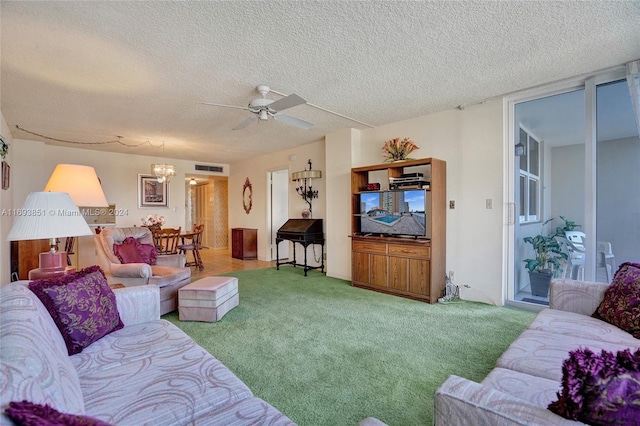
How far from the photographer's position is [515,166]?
3771 mm

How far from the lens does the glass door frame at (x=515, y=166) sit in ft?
10.5

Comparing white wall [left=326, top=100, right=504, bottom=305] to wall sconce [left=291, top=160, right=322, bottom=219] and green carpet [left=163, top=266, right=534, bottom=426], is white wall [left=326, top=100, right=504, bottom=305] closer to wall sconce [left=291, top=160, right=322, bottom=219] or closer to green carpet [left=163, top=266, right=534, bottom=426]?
green carpet [left=163, top=266, right=534, bottom=426]

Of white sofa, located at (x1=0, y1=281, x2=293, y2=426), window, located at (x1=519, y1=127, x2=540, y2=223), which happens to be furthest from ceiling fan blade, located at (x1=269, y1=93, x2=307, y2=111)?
window, located at (x1=519, y1=127, x2=540, y2=223)

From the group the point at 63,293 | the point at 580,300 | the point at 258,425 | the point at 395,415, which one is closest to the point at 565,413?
the point at 258,425

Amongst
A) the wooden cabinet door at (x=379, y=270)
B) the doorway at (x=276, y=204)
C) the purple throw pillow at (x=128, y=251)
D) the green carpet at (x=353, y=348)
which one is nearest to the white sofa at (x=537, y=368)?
the green carpet at (x=353, y=348)

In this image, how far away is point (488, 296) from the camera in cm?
385

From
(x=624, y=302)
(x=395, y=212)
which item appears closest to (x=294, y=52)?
(x=395, y=212)

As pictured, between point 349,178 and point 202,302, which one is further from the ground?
point 349,178

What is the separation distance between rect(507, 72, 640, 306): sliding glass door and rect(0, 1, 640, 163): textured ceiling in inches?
19.3

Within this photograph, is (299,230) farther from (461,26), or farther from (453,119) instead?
(461,26)

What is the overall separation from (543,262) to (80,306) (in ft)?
14.7

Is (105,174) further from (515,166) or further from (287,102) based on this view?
(515,166)

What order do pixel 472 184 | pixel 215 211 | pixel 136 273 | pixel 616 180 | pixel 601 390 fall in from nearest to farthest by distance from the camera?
pixel 601 390, pixel 616 180, pixel 136 273, pixel 472 184, pixel 215 211

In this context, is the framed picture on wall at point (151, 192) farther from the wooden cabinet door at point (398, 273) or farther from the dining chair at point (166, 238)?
the wooden cabinet door at point (398, 273)
